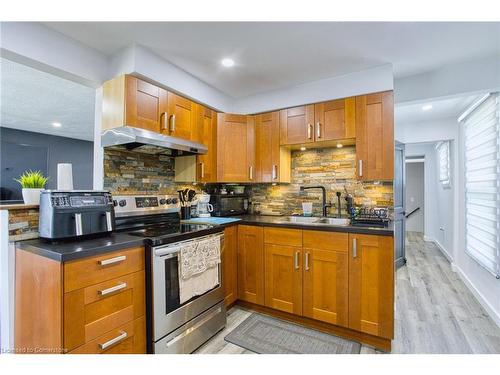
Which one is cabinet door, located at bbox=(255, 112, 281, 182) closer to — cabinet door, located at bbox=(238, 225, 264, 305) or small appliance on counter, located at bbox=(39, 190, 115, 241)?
cabinet door, located at bbox=(238, 225, 264, 305)

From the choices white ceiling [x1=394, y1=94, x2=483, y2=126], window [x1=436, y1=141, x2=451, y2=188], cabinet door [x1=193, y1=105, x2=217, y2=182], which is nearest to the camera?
cabinet door [x1=193, y1=105, x2=217, y2=182]

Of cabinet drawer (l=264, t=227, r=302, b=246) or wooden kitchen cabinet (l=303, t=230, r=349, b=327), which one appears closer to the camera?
wooden kitchen cabinet (l=303, t=230, r=349, b=327)

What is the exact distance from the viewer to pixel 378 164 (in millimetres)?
→ 2410

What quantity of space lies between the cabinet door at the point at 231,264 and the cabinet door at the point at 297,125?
1171mm

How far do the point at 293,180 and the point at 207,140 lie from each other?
1164 mm

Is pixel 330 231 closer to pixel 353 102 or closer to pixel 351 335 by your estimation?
pixel 351 335

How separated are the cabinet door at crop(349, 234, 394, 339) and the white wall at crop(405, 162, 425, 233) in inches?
251

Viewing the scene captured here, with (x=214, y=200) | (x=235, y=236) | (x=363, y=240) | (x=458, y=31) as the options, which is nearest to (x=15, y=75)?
(x=214, y=200)

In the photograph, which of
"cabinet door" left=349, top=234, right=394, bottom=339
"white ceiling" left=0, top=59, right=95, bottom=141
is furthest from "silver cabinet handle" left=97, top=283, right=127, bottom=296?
"white ceiling" left=0, top=59, right=95, bottom=141

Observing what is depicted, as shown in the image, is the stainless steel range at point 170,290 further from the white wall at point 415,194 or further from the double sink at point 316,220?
the white wall at point 415,194

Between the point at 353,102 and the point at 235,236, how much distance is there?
181 cm

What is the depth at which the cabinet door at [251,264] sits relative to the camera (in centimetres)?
254

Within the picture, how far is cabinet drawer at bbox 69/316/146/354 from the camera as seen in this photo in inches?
56.0

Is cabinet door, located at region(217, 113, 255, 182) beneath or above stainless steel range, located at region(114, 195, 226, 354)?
above
